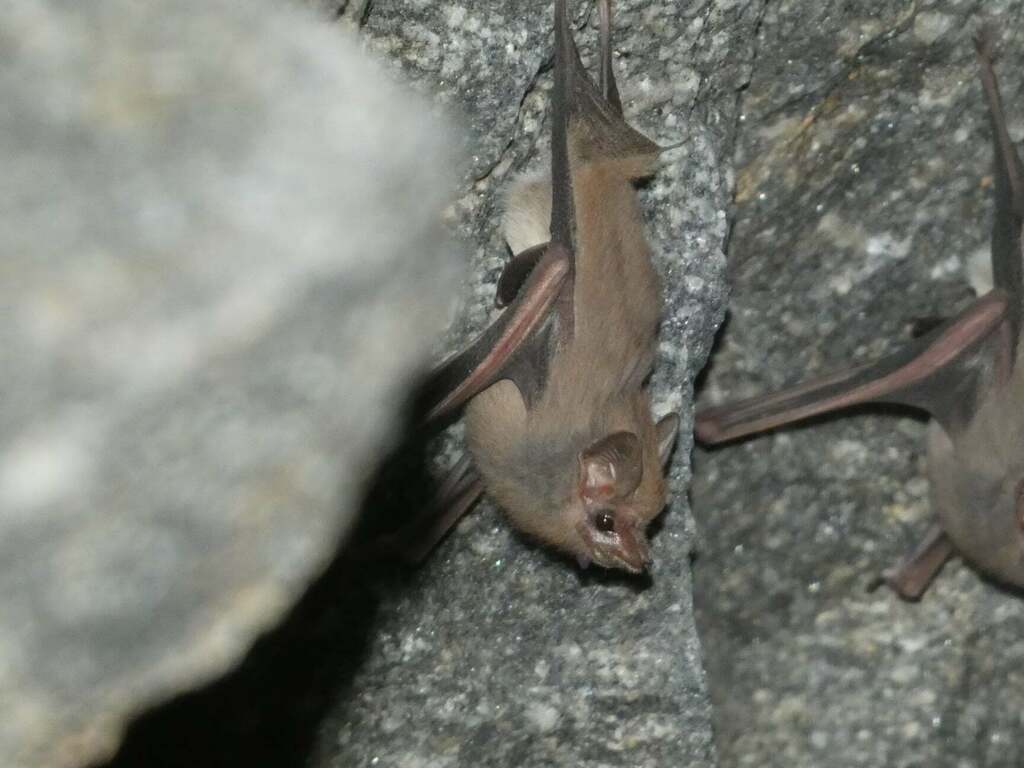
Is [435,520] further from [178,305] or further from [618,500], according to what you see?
[178,305]

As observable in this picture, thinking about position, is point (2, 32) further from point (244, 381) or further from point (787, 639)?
point (787, 639)

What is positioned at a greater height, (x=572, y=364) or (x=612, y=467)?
(x=572, y=364)

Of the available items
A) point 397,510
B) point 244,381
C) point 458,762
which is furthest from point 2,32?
point 458,762

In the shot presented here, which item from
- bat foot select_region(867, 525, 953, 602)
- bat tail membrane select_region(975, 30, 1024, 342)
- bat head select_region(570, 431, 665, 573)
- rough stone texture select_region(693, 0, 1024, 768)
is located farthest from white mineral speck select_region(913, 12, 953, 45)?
bat foot select_region(867, 525, 953, 602)

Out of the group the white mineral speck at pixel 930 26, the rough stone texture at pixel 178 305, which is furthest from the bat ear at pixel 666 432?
Result: the rough stone texture at pixel 178 305

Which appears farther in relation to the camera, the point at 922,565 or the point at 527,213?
the point at 922,565

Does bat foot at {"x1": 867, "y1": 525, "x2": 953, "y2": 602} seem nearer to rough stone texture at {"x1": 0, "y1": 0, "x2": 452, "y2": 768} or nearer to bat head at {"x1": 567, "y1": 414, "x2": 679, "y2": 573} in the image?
bat head at {"x1": 567, "y1": 414, "x2": 679, "y2": 573}

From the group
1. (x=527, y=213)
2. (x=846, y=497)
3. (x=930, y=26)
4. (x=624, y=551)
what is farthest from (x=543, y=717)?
(x=930, y=26)
